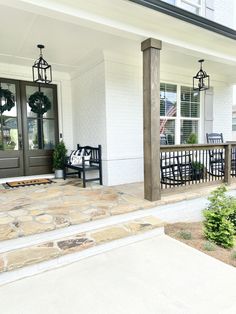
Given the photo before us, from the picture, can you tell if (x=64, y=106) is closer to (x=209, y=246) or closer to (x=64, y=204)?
(x=64, y=204)

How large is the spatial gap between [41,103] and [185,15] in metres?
3.62

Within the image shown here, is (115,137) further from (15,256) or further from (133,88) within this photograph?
(15,256)

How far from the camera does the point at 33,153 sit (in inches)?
205

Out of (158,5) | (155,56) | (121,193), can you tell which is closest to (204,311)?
(121,193)

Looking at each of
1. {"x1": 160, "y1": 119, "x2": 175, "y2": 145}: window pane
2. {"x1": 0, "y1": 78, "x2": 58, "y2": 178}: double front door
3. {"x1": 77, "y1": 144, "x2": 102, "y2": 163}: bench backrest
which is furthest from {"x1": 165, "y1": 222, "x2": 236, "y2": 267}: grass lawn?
{"x1": 0, "y1": 78, "x2": 58, "y2": 178}: double front door

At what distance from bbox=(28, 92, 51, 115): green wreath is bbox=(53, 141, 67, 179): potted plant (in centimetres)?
94

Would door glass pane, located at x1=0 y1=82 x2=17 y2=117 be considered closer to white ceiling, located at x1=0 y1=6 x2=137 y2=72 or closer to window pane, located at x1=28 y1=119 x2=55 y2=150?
window pane, located at x1=28 y1=119 x2=55 y2=150

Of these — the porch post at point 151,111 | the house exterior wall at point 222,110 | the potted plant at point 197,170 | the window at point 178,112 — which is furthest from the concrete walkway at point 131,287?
the house exterior wall at point 222,110

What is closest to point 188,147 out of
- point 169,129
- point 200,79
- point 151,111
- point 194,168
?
point 194,168

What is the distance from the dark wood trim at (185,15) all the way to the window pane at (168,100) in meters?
1.97

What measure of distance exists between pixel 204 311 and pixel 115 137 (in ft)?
11.0

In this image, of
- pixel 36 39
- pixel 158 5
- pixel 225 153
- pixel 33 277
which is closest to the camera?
pixel 33 277

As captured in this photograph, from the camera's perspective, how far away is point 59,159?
5.10m

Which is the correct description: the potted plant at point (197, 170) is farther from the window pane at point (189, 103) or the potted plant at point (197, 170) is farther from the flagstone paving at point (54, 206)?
the window pane at point (189, 103)
